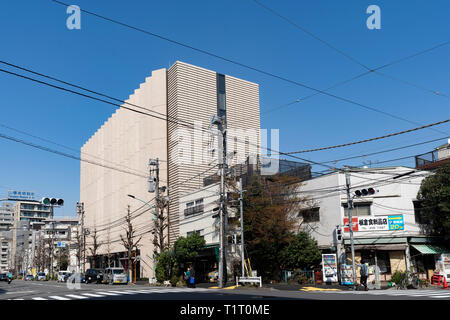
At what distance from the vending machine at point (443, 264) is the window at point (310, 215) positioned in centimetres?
933

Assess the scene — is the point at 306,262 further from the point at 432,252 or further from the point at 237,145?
the point at 237,145

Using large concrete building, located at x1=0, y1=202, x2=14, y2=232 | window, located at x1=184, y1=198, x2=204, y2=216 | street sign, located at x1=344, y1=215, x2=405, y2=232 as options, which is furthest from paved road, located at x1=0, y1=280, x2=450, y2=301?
large concrete building, located at x1=0, y1=202, x2=14, y2=232

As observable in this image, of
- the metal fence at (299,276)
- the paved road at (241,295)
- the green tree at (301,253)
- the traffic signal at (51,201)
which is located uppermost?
the traffic signal at (51,201)

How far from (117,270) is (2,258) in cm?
14709

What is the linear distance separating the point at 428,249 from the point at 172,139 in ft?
96.0

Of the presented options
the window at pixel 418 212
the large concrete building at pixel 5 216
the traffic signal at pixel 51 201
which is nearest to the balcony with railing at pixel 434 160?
the window at pixel 418 212

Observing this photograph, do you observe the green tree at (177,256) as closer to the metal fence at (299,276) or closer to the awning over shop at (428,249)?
the metal fence at (299,276)

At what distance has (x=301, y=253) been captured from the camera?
3353cm

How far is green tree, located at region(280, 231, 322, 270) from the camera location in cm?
3341

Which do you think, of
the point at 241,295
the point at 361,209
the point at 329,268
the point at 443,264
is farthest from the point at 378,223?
the point at 241,295

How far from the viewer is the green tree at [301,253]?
3341 cm

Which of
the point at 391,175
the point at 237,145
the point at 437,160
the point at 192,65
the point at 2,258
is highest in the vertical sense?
the point at 192,65

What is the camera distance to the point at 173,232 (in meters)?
47.7

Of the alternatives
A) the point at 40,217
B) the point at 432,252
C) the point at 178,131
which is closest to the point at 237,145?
the point at 178,131
